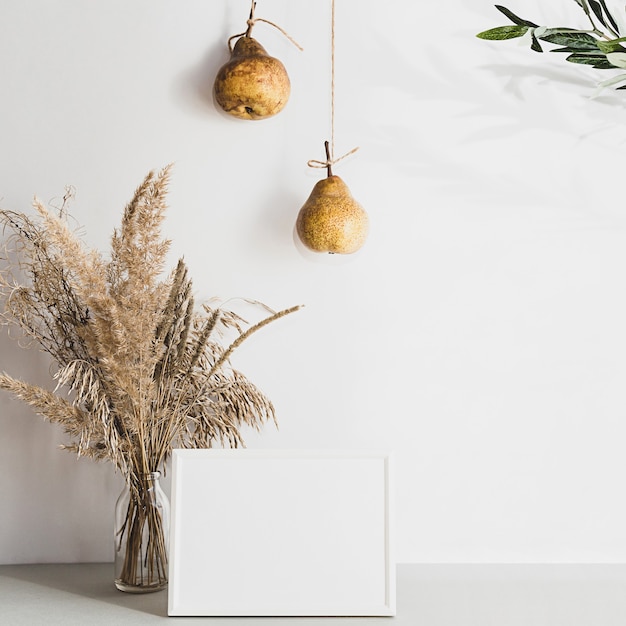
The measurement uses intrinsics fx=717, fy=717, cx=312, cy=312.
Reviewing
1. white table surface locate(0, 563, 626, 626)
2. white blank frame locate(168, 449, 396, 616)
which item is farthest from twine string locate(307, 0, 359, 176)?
white table surface locate(0, 563, 626, 626)

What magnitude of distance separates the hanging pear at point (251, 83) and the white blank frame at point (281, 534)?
55cm

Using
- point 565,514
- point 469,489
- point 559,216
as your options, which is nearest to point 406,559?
point 469,489

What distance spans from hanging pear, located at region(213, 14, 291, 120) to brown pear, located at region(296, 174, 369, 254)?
156 mm

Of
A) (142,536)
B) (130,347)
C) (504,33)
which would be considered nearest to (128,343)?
(130,347)

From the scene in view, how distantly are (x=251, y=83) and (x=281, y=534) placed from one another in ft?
2.24

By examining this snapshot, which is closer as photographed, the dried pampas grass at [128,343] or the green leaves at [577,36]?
the dried pampas grass at [128,343]

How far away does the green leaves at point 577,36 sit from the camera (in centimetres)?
117

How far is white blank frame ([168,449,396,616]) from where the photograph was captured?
0.97 meters

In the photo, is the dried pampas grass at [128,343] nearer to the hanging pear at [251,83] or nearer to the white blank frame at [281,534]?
the white blank frame at [281,534]

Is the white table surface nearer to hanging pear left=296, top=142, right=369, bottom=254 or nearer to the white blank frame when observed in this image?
the white blank frame

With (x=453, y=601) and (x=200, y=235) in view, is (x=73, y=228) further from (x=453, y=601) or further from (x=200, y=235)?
(x=453, y=601)

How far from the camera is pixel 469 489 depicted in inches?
47.9

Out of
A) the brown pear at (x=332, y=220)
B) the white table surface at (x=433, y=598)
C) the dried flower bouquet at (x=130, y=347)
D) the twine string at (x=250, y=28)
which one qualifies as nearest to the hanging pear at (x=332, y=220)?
the brown pear at (x=332, y=220)

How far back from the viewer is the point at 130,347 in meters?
0.96
